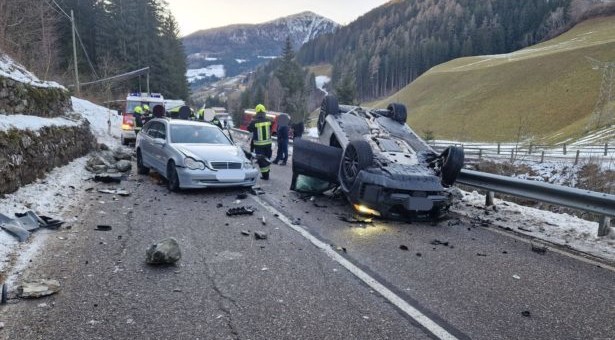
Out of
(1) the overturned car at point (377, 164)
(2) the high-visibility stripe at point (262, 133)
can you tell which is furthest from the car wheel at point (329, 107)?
(2) the high-visibility stripe at point (262, 133)

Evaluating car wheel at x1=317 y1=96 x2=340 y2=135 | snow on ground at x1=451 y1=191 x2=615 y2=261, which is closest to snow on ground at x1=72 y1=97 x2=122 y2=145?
car wheel at x1=317 y1=96 x2=340 y2=135

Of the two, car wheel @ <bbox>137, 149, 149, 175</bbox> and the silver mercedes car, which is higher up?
Answer: the silver mercedes car

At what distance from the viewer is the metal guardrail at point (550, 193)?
224 inches

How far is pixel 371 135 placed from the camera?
7.94 metres

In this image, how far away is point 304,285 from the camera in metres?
4.01

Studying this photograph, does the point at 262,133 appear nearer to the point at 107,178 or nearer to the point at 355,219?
the point at 107,178

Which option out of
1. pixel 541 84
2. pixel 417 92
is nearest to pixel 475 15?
pixel 417 92

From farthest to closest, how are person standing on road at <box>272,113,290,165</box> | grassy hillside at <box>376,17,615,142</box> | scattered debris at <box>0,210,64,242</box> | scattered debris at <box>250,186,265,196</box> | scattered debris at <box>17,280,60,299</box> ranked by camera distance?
grassy hillside at <box>376,17,615,142</box> → person standing on road at <box>272,113,290,165</box> → scattered debris at <box>250,186,265,196</box> → scattered debris at <box>0,210,64,242</box> → scattered debris at <box>17,280,60,299</box>

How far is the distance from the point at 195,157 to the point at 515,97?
2488 inches

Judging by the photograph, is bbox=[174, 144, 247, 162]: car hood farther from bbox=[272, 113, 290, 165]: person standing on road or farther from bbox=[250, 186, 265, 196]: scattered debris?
bbox=[272, 113, 290, 165]: person standing on road

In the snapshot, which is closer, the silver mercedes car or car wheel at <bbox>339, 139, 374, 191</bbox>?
car wheel at <bbox>339, 139, 374, 191</bbox>

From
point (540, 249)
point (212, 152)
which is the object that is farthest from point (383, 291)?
point (212, 152)

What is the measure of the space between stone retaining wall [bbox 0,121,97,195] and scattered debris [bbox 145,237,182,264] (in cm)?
326

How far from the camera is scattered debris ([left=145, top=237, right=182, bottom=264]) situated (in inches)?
173
